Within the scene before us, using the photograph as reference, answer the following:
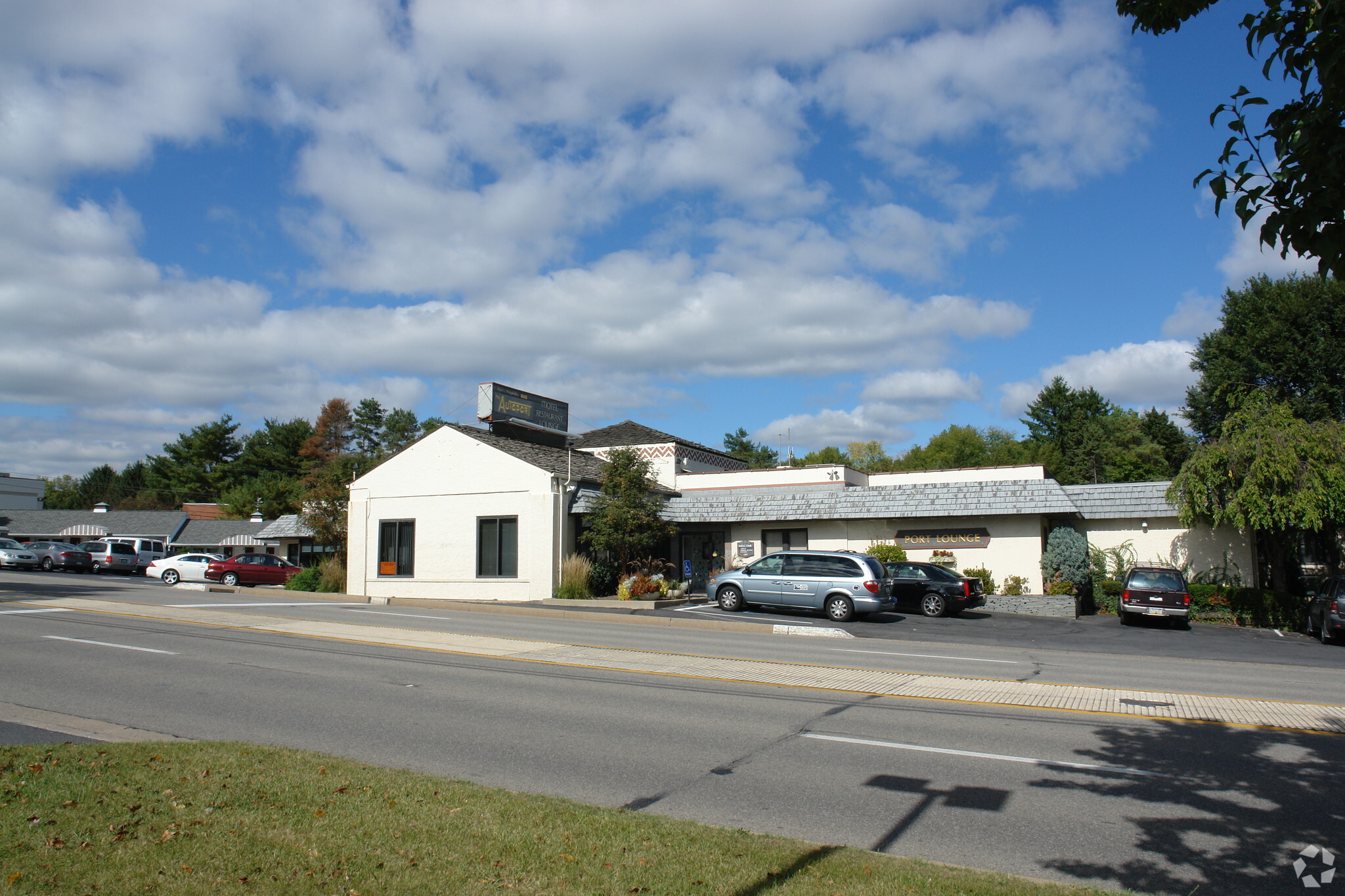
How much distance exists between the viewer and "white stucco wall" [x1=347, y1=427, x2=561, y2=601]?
95.5 feet

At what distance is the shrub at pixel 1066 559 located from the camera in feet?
88.2

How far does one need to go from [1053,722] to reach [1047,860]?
4408 mm

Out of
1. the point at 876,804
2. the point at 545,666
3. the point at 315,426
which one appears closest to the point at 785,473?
the point at 545,666

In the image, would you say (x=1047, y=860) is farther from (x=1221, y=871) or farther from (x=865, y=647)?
(x=865, y=647)

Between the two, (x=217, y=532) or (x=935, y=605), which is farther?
(x=217, y=532)

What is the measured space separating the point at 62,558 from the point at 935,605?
4642 cm

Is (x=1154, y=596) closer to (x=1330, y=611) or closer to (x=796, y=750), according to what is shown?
(x=1330, y=611)

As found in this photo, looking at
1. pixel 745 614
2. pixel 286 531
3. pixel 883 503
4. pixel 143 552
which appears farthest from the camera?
pixel 286 531

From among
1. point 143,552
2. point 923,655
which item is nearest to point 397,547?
point 923,655

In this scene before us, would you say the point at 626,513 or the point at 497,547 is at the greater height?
the point at 626,513

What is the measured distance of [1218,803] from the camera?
654 centimetres

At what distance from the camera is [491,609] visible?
25.1 meters

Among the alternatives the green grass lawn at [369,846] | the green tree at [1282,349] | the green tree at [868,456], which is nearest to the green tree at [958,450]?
the green tree at [868,456]

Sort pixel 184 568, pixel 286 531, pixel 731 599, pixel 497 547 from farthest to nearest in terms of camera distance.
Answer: pixel 286 531, pixel 184 568, pixel 497 547, pixel 731 599
